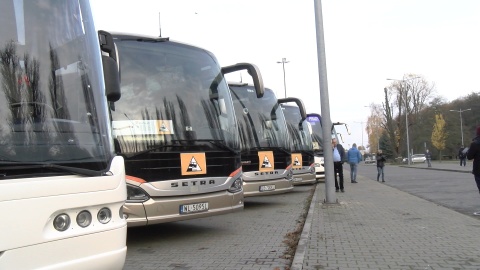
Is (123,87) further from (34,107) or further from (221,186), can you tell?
(34,107)

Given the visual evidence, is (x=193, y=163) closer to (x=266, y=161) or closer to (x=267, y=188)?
(x=267, y=188)

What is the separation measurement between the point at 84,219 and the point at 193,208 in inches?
134

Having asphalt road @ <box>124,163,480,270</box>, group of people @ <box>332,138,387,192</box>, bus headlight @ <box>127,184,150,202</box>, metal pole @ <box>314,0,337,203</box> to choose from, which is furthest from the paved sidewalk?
group of people @ <box>332,138,387,192</box>

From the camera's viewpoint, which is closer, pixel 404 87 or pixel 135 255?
pixel 135 255

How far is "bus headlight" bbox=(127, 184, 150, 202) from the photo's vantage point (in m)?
5.94

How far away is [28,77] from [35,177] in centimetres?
72

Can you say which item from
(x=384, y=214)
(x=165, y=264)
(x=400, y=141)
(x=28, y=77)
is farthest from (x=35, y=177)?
(x=400, y=141)

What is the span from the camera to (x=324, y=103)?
1112 cm

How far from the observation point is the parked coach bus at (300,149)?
1479cm

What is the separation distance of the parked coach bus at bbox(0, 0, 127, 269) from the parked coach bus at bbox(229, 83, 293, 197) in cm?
677

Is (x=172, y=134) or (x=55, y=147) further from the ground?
(x=172, y=134)

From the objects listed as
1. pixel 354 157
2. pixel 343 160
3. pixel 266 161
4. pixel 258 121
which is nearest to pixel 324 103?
pixel 258 121

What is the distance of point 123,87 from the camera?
6270 mm

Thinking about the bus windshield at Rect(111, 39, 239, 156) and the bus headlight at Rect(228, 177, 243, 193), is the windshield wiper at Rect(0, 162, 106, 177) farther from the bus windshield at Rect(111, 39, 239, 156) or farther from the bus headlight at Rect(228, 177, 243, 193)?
the bus headlight at Rect(228, 177, 243, 193)
